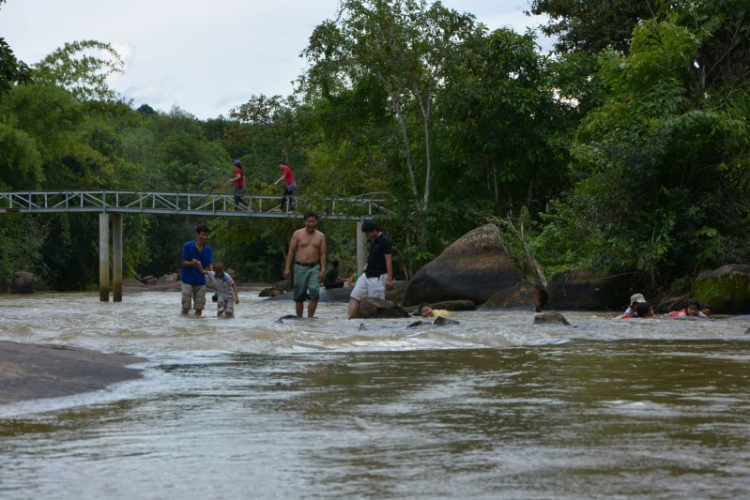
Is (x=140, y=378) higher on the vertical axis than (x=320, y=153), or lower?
lower

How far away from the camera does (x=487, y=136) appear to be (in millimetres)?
31875

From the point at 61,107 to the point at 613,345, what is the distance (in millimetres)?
41589

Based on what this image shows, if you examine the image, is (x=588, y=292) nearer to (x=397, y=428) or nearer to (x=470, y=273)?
(x=470, y=273)

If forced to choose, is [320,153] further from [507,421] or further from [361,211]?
[507,421]

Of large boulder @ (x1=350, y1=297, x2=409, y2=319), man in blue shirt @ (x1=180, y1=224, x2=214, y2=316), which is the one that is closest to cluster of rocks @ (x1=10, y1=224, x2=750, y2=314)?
large boulder @ (x1=350, y1=297, x2=409, y2=319)

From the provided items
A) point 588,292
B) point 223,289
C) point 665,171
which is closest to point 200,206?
point 588,292

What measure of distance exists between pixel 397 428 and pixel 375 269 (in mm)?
11243

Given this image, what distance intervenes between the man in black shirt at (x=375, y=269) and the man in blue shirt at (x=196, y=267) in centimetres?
225

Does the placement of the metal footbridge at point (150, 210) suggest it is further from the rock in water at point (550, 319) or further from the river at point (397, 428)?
the river at point (397, 428)

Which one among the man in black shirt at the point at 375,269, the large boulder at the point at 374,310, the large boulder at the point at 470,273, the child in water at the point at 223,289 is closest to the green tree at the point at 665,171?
the large boulder at the point at 470,273

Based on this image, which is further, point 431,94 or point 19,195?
point 19,195

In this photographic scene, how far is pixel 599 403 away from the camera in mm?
6570

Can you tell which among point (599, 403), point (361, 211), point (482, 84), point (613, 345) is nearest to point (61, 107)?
point (361, 211)

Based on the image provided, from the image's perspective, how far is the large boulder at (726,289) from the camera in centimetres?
1962
